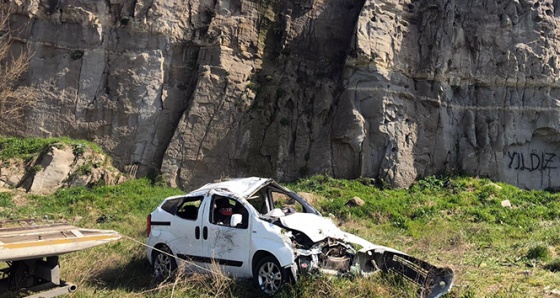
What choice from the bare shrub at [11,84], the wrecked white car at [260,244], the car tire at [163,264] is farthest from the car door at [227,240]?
the bare shrub at [11,84]

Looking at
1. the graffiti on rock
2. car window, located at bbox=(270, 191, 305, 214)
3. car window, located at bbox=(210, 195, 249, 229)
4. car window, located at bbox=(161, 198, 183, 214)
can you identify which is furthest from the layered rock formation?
the graffiti on rock

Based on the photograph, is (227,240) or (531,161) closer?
(227,240)

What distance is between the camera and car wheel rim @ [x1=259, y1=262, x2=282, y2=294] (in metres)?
6.76

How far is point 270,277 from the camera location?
6.86 m

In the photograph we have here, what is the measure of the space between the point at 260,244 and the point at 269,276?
0.49 m

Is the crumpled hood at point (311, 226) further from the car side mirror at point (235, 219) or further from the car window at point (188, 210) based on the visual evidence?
the car window at point (188, 210)

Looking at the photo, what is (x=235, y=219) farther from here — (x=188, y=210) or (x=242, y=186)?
(x=188, y=210)

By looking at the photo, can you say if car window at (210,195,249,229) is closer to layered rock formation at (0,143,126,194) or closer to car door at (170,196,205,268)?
car door at (170,196,205,268)

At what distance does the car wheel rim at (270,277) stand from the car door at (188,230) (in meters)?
1.39

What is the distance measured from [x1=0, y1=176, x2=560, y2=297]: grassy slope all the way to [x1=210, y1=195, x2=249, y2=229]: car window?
0.99 metres

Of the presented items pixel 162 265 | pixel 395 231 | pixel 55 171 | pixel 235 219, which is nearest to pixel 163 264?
pixel 162 265

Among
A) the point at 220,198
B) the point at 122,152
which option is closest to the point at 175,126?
the point at 122,152

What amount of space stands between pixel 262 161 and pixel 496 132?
1032cm

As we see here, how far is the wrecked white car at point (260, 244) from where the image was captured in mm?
6637
